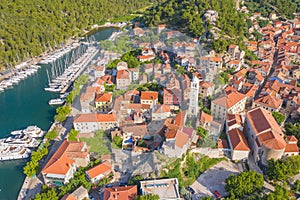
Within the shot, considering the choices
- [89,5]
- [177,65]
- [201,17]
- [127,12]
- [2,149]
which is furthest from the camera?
[127,12]

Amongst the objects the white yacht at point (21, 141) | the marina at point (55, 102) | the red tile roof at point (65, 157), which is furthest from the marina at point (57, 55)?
the red tile roof at point (65, 157)

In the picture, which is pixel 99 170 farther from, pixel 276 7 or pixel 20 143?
pixel 276 7

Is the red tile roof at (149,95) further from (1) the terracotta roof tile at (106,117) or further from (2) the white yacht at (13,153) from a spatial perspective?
(2) the white yacht at (13,153)

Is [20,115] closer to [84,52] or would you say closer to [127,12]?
[84,52]

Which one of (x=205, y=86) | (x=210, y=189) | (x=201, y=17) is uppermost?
(x=201, y=17)

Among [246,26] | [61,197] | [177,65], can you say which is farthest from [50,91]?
[246,26]

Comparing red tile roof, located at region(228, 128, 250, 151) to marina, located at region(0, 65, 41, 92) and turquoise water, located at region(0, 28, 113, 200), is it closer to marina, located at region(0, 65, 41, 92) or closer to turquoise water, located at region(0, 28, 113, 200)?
turquoise water, located at region(0, 28, 113, 200)

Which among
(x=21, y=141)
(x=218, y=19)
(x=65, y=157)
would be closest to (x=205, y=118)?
(x=65, y=157)
